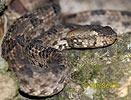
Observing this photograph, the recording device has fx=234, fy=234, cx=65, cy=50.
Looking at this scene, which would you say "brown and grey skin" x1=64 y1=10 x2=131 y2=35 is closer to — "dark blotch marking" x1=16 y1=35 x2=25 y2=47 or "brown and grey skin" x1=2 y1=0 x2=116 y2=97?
"brown and grey skin" x1=2 y1=0 x2=116 y2=97

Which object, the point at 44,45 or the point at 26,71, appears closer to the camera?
the point at 26,71

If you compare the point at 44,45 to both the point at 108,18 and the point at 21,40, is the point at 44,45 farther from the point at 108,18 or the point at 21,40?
the point at 108,18

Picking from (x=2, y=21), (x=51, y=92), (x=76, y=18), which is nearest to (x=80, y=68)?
(x=51, y=92)

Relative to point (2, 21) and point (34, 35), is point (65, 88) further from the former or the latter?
point (2, 21)

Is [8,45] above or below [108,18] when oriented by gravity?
above

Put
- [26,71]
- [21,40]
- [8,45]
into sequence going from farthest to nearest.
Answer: [21,40]
[8,45]
[26,71]

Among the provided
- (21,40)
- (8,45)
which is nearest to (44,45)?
(21,40)

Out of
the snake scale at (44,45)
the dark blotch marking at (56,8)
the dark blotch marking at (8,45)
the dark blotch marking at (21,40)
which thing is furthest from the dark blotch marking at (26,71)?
the dark blotch marking at (56,8)
